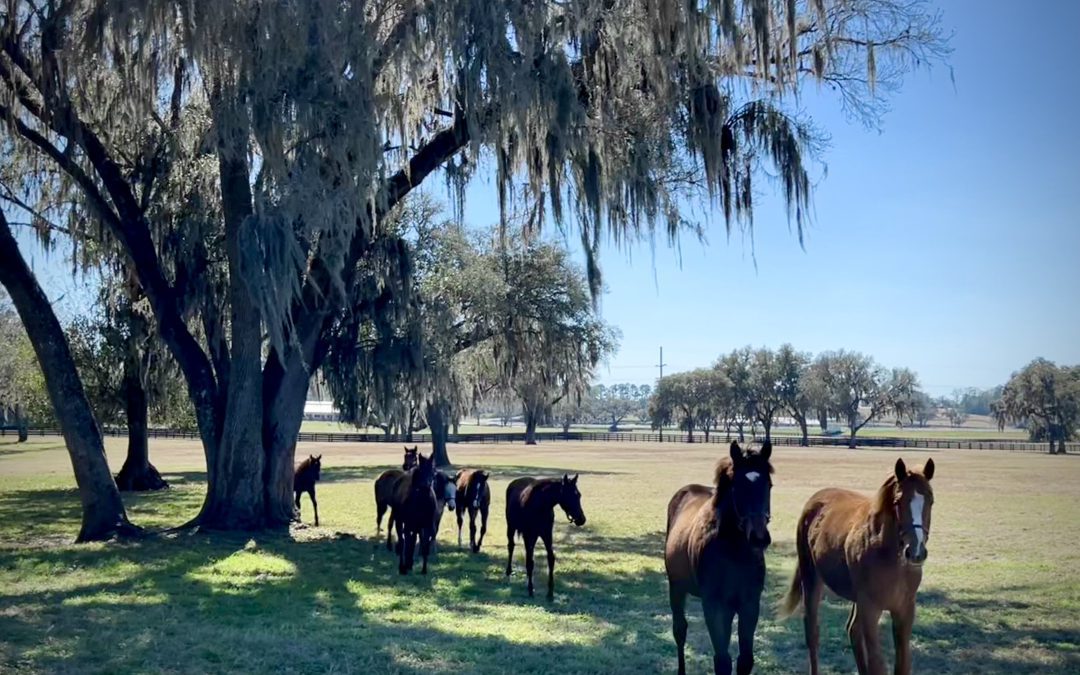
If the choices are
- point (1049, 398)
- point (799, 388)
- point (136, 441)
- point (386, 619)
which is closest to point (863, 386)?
point (799, 388)

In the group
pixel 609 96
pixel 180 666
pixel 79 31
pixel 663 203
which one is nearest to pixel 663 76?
pixel 609 96

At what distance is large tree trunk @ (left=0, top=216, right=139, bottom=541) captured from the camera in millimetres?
12828

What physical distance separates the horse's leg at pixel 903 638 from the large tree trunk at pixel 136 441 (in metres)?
23.2

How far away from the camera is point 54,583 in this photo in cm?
975

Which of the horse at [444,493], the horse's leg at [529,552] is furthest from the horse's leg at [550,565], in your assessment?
the horse at [444,493]

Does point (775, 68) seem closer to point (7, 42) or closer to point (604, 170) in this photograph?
point (604, 170)

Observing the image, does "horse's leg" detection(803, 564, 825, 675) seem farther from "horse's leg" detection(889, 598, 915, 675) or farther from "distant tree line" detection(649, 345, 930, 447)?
"distant tree line" detection(649, 345, 930, 447)

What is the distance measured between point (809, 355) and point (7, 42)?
2697 inches

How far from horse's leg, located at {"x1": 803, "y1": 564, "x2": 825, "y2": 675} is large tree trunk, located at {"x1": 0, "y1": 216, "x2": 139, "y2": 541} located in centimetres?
1077

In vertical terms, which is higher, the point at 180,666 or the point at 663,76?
the point at 663,76

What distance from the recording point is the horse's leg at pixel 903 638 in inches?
203

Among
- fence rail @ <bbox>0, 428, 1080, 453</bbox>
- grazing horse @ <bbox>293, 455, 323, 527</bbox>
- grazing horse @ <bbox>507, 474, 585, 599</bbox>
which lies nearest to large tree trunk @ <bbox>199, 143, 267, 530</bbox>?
grazing horse @ <bbox>293, 455, 323, 527</bbox>

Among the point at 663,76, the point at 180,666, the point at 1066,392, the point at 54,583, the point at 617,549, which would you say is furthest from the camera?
the point at 1066,392

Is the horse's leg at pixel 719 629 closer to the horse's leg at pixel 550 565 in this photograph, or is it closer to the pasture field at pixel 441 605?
the pasture field at pixel 441 605
